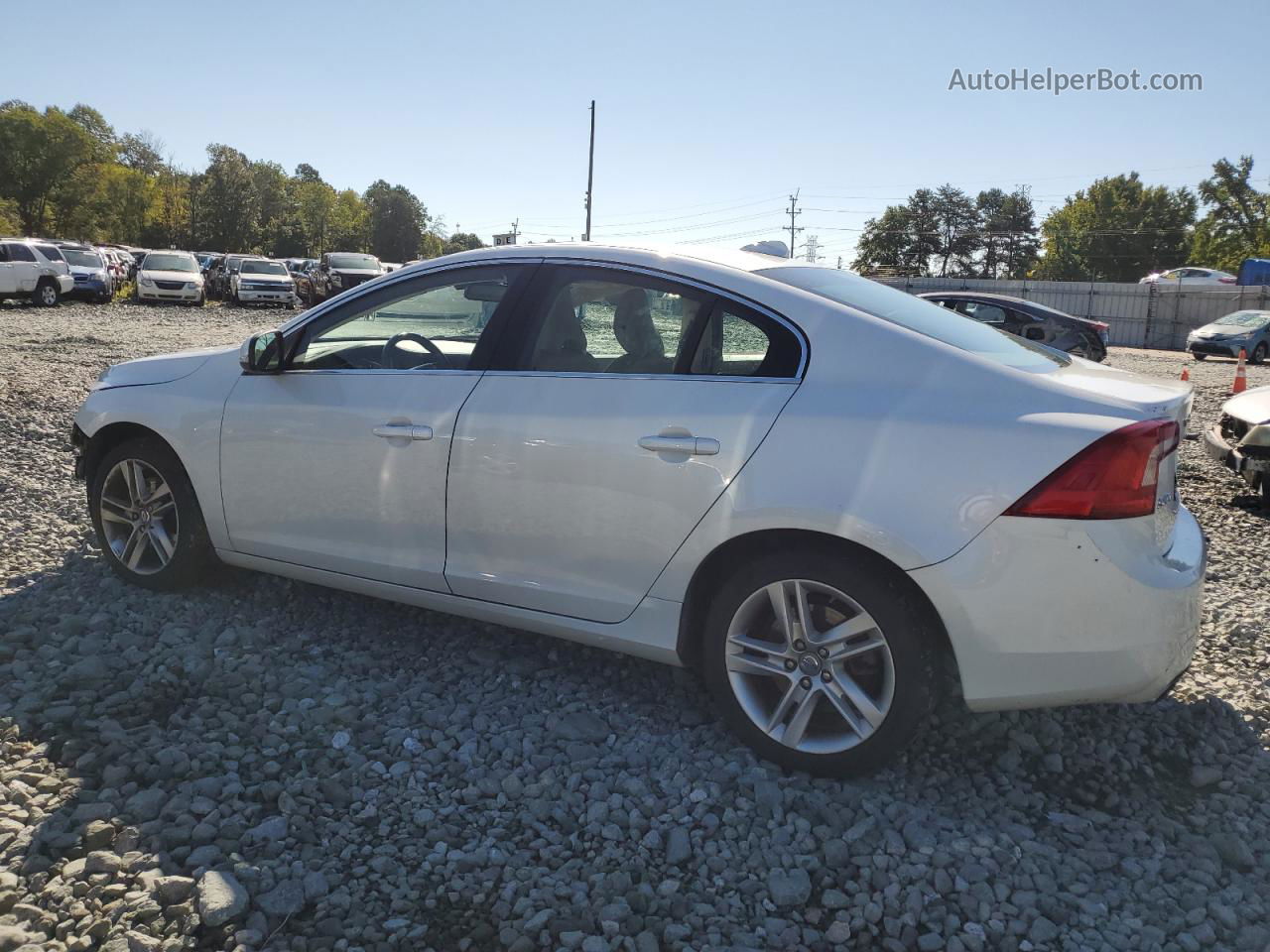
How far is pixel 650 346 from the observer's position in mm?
3281

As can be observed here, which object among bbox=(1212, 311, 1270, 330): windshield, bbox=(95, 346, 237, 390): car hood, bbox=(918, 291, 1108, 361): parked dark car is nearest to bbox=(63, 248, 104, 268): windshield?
bbox=(918, 291, 1108, 361): parked dark car

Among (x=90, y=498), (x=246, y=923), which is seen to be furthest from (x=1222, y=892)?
(x=90, y=498)

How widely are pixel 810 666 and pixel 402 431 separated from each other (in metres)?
1.66

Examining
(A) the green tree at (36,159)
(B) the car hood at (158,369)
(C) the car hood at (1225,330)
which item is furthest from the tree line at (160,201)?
(B) the car hood at (158,369)

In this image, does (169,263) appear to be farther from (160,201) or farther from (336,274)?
(160,201)

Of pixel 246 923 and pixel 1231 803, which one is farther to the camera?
pixel 1231 803

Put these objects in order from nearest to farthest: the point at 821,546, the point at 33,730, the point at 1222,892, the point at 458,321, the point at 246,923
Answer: the point at 246,923 → the point at 1222,892 → the point at 821,546 → the point at 33,730 → the point at 458,321

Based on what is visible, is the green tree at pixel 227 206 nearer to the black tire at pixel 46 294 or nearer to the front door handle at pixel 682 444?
the black tire at pixel 46 294

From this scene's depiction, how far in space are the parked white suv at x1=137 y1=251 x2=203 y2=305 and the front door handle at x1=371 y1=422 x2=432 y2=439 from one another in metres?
29.4

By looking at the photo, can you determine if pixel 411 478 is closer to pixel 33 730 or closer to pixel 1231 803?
pixel 33 730

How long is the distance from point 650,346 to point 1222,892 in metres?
2.24

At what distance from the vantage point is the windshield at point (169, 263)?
29.9 m

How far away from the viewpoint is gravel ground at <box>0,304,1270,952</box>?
2412 mm

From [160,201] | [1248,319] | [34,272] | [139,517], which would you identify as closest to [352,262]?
[34,272]
